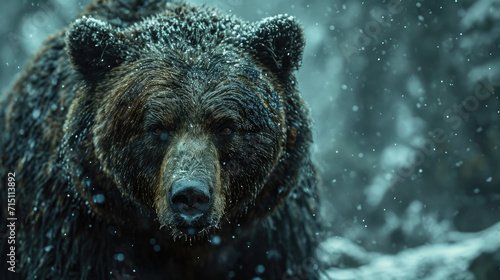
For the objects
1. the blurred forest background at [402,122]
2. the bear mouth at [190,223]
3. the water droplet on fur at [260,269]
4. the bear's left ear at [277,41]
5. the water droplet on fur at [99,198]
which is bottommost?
the bear mouth at [190,223]

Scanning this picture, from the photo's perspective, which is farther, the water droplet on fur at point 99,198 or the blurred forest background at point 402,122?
the blurred forest background at point 402,122

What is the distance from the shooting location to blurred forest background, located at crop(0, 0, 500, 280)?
9492 mm

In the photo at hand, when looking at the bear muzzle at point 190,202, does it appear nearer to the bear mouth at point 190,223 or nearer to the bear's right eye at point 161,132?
the bear mouth at point 190,223

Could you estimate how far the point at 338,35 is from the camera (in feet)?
37.4

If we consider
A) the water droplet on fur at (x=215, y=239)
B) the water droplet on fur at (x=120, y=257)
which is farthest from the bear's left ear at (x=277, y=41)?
the water droplet on fur at (x=120, y=257)

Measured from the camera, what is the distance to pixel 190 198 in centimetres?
331

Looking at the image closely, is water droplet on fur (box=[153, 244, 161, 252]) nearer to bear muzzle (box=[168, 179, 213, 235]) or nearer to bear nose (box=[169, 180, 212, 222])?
bear muzzle (box=[168, 179, 213, 235])

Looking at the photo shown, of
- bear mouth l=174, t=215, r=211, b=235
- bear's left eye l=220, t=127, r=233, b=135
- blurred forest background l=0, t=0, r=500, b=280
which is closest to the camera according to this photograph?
bear mouth l=174, t=215, r=211, b=235

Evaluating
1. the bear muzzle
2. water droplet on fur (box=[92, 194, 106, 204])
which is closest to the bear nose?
the bear muzzle

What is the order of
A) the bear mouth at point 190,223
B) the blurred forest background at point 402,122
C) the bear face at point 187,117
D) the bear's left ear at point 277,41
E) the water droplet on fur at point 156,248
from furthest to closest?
the blurred forest background at point 402,122 < the water droplet on fur at point 156,248 < the bear's left ear at point 277,41 < the bear face at point 187,117 < the bear mouth at point 190,223

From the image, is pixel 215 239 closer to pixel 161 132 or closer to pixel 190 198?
pixel 161 132

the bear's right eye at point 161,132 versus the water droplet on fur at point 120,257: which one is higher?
the bear's right eye at point 161,132

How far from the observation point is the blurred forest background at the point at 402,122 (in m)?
9.49

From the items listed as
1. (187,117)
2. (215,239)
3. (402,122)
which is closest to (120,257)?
(215,239)
